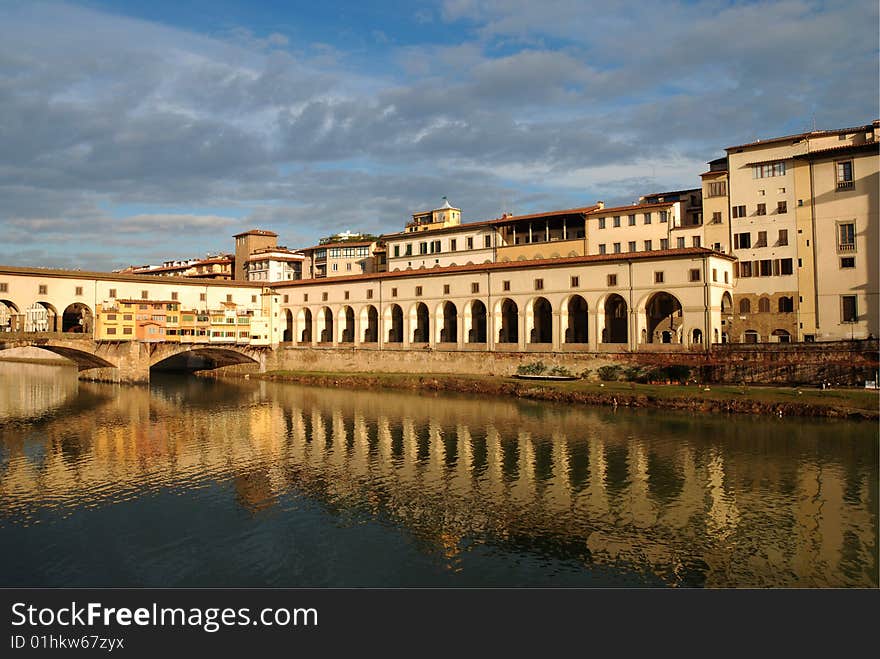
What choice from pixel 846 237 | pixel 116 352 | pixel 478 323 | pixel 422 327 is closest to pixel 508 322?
pixel 478 323

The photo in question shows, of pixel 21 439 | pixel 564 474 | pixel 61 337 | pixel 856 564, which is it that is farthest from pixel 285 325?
pixel 856 564

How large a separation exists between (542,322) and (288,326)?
34643 millimetres

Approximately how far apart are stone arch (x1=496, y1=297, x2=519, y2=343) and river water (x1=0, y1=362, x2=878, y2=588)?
2356 centimetres

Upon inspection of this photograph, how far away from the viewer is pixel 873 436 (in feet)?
113

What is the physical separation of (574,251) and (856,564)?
182 ft

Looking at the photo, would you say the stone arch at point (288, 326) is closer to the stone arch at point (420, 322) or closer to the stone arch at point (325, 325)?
the stone arch at point (325, 325)

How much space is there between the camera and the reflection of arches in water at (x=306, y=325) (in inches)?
3292

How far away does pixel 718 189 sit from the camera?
205 ft

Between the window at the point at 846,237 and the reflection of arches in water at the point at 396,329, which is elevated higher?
the window at the point at 846,237

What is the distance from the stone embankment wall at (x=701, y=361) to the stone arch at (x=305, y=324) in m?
9.62

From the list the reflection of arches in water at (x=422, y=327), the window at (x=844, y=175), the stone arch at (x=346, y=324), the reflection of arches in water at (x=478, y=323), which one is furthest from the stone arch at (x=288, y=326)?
the window at (x=844, y=175)

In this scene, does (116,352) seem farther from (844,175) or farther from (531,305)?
(844,175)

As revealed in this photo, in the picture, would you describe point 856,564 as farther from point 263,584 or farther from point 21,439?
point 21,439

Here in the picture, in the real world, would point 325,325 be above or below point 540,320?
above
